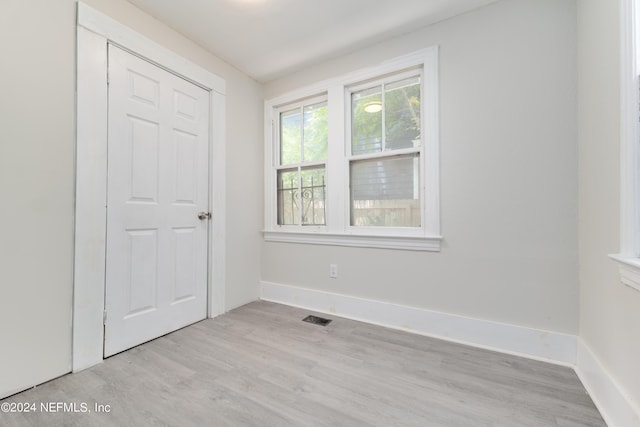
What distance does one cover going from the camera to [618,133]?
117 cm

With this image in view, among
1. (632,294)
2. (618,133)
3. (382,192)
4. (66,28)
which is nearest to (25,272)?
(66,28)

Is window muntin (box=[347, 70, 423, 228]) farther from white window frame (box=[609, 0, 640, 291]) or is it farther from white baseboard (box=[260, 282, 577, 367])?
white window frame (box=[609, 0, 640, 291])

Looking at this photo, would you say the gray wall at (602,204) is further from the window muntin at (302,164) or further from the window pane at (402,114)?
A: the window muntin at (302,164)

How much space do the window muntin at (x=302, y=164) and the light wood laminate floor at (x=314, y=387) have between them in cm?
124

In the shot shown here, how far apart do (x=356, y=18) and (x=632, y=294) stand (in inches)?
88.9

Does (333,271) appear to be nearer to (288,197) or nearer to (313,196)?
(313,196)

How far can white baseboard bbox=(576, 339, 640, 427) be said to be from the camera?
106cm

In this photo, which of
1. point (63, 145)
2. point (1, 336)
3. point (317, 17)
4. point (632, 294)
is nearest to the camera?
point (632, 294)

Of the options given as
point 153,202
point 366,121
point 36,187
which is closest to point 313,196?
point 366,121

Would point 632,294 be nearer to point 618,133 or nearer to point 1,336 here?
point 618,133

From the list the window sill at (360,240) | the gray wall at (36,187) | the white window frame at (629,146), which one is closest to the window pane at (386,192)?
the window sill at (360,240)

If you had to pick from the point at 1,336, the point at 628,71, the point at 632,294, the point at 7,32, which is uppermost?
the point at 7,32

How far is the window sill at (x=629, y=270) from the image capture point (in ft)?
3.28

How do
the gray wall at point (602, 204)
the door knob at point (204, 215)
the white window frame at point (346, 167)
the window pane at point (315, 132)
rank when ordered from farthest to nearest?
1. the window pane at point (315, 132)
2. the door knob at point (204, 215)
3. the white window frame at point (346, 167)
4. the gray wall at point (602, 204)
